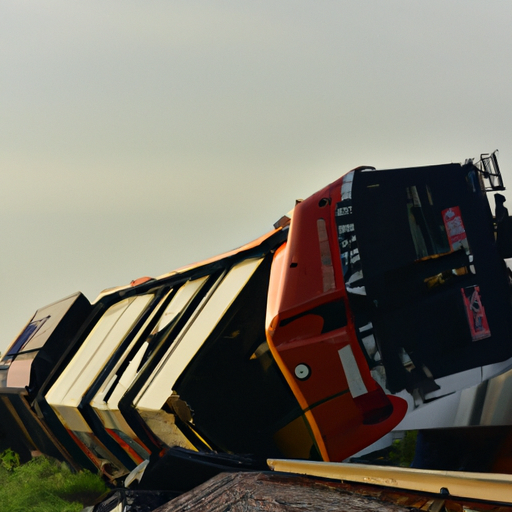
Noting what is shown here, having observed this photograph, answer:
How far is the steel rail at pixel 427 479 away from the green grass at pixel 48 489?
9.58 ft

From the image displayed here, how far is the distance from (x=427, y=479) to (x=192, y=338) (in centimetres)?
217

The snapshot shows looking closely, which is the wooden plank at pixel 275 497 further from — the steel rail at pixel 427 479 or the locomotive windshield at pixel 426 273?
the locomotive windshield at pixel 426 273

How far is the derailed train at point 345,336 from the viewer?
11.8ft

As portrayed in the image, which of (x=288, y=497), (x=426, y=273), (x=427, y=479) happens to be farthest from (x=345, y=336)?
(x=427, y=479)

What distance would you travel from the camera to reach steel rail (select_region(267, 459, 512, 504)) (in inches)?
92.5

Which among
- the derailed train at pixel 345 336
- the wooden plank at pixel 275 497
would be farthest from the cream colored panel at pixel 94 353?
the wooden plank at pixel 275 497

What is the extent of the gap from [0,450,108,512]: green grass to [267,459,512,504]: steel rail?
2.92 meters

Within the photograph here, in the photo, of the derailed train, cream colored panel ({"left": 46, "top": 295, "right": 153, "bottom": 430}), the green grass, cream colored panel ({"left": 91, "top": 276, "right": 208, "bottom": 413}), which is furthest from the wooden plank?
cream colored panel ({"left": 46, "top": 295, "right": 153, "bottom": 430})

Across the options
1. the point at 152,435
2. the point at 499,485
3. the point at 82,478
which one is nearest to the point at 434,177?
the point at 499,485

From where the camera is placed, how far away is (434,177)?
13.1ft

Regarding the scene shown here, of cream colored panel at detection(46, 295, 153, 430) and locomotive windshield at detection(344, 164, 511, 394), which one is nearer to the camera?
locomotive windshield at detection(344, 164, 511, 394)

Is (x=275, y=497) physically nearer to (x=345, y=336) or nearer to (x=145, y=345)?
(x=345, y=336)

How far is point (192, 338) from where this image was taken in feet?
14.6

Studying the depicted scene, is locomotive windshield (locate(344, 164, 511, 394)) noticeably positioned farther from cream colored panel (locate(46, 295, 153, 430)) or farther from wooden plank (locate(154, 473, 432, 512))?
cream colored panel (locate(46, 295, 153, 430))
